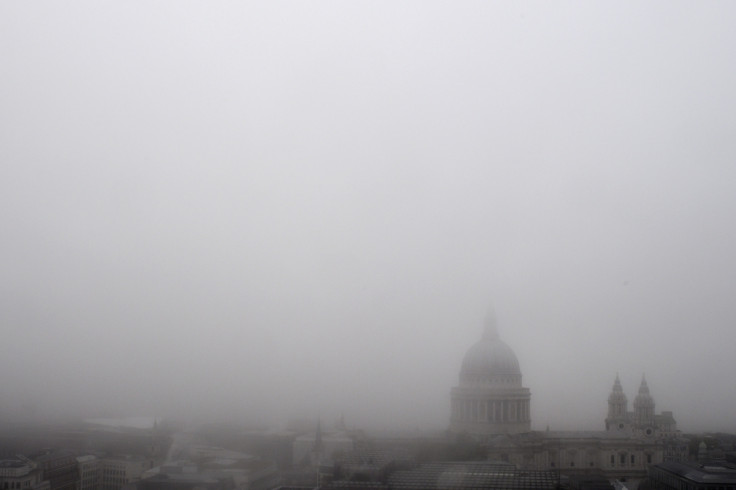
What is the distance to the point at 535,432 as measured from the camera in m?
51.4

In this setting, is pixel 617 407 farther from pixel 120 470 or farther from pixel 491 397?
pixel 120 470

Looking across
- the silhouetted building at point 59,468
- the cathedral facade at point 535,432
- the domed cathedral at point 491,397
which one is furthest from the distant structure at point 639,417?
the silhouetted building at point 59,468

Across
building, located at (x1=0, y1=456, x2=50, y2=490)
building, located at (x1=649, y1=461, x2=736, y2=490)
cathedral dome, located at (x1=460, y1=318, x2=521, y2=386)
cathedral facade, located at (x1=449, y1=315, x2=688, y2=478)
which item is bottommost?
building, located at (x1=0, y1=456, x2=50, y2=490)

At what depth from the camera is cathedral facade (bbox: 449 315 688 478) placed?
49062 millimetres

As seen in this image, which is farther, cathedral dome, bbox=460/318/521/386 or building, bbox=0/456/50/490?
cathedral dome, bbox=460/318/521/386

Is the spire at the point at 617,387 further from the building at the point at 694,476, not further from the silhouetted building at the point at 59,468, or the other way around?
the silhouetted building at the point at 59,468

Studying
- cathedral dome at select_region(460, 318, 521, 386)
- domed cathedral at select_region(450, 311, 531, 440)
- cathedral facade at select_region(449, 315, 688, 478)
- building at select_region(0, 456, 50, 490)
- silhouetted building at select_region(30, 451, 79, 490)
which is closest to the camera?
building at select_region(0, 456, 50, 490)

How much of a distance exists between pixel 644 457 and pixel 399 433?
679 inches

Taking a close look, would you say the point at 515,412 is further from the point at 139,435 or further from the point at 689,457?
the point at 139,435

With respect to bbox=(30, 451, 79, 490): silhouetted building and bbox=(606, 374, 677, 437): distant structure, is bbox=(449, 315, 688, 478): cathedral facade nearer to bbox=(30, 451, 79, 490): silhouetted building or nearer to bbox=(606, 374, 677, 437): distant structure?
bbox=(606, 374, 677, 437): distant structure

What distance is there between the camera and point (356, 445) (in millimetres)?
36344

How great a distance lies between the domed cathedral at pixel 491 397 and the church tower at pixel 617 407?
4603 mm

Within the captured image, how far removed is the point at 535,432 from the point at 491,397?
4.63 m

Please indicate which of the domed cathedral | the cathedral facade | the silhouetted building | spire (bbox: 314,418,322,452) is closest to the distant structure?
the cathedral facade
